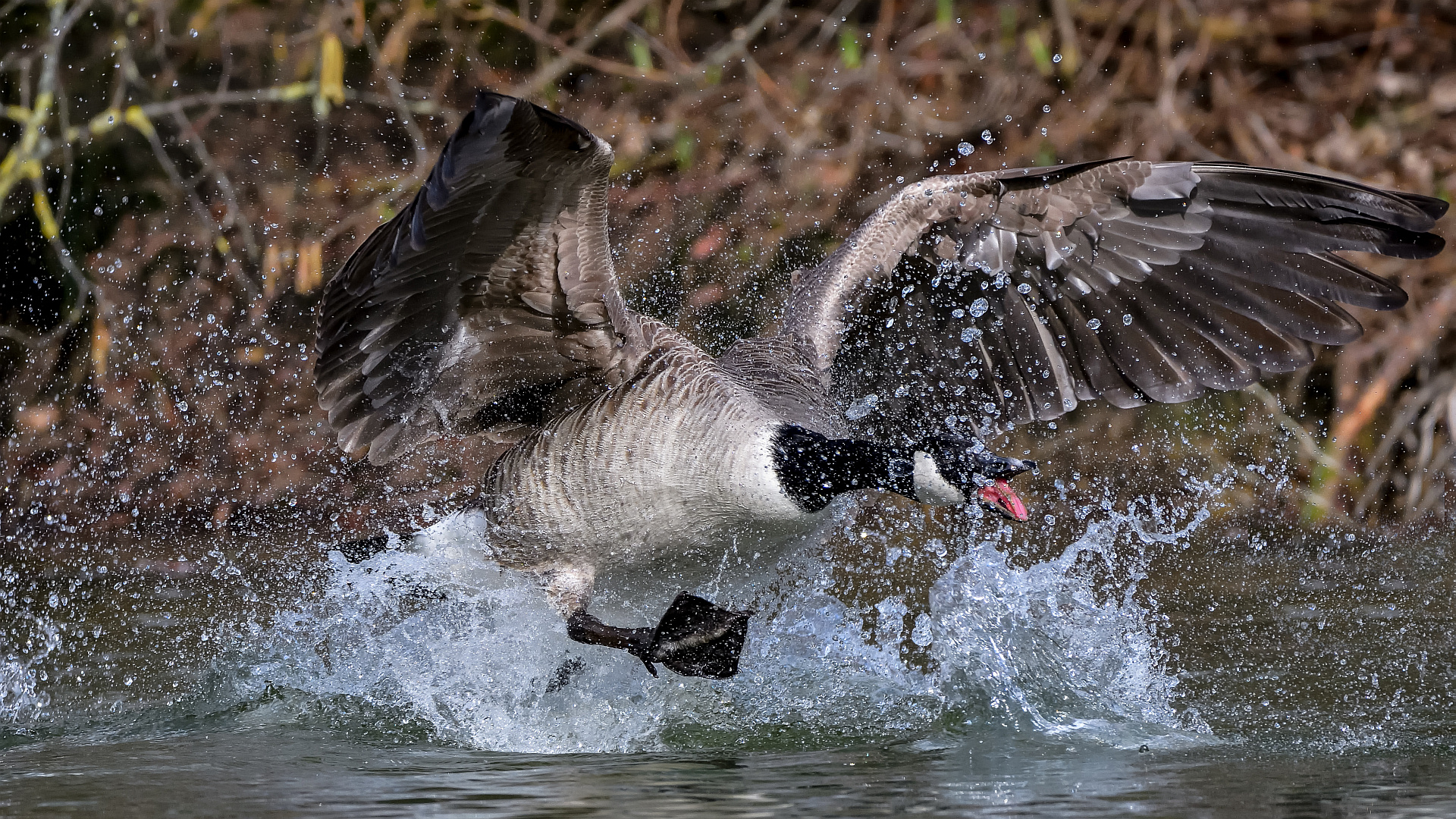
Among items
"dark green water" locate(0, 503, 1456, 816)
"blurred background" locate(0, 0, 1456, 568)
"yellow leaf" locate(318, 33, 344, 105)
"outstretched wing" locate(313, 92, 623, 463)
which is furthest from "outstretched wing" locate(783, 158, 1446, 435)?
"yellow leaf" locate(318, 33, 344, 105)

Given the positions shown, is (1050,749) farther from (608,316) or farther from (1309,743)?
(608,316)

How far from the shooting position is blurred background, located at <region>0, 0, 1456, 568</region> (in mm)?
8875

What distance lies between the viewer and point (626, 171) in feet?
33.8

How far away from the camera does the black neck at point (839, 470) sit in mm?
4621

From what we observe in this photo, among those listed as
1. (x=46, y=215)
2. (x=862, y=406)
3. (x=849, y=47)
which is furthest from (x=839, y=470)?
(x=849, y=47)

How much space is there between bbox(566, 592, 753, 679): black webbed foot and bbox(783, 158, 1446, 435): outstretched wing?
1561 millimetres

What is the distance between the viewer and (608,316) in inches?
203

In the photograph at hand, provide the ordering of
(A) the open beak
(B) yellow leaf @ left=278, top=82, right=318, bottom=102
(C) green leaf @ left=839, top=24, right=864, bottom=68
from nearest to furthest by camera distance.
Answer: (A) the open beak, (B) yellow leaf @ left=278, top=82, right=318, bottom=102, (C) green leaf @ left=839, top=24, right=864, bottom=68

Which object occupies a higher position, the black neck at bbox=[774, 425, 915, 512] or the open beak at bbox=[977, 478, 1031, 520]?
the black neck at bbox=[774, 425, 915, 512]

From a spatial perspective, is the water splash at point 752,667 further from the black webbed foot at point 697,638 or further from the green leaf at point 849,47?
the green leaf at point 849,47

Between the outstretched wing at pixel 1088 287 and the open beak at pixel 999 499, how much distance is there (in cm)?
142

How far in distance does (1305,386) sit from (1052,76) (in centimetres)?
309

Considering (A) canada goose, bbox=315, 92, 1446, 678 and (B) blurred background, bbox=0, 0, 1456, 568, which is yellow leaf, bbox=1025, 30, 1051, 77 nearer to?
(B) blurred background, bbox=0, 0, 1456, 568

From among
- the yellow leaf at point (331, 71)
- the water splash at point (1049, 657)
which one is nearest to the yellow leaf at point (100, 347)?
the yellow leaf at point (331, 71)
